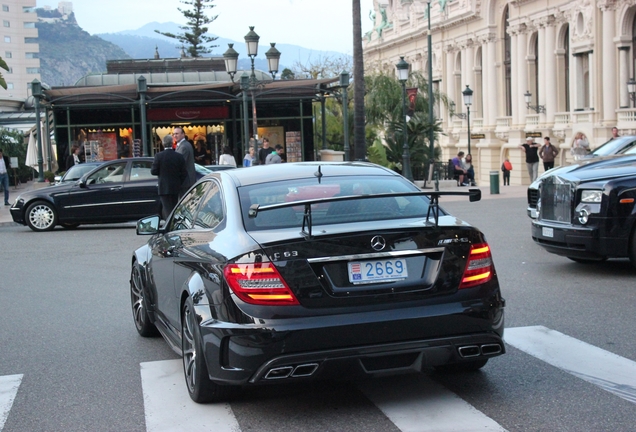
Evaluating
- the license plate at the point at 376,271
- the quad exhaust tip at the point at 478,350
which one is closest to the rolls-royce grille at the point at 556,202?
the quad exhaust tip at the point at 478,350

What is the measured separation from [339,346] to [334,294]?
0.30 metres

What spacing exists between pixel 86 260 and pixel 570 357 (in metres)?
9.50

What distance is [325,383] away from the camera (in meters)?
6.26

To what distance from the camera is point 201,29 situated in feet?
290

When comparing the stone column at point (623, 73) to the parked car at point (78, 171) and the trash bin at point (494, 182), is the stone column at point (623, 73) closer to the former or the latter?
the trash bin at point (494, 182)

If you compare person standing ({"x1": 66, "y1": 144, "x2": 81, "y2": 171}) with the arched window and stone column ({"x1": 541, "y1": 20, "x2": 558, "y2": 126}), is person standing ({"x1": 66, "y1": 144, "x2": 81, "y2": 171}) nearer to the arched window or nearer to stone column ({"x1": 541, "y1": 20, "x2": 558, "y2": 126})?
stone column ({"x1": 541, "y1": 20, "x2": 558, "y2": 126})

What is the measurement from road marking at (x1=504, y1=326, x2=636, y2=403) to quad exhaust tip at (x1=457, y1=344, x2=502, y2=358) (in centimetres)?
85

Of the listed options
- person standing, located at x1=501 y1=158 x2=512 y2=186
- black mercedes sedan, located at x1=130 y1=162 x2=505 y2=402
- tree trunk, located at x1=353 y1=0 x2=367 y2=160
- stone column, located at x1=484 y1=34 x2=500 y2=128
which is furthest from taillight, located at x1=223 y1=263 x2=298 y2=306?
stone column, located at x1=484 y1=34 x2=500 y2=128

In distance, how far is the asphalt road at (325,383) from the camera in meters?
5.44

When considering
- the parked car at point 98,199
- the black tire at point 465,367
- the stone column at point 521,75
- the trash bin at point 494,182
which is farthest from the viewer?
the stone column at point 521,75

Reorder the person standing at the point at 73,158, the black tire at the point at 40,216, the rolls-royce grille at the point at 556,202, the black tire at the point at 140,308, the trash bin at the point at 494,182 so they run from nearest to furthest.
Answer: the black tire at the point at 140,308, the rolls-royce grille at the point at 556,202, the black tire at the point at 40,216, the trash bin at the point at 494,182, the person standing at the point at 73,158

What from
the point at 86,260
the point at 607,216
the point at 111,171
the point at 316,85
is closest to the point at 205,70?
the point at 316,85

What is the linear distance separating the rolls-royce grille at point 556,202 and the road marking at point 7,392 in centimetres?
682

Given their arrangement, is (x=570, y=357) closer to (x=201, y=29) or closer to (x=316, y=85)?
(x=316, y=85)
